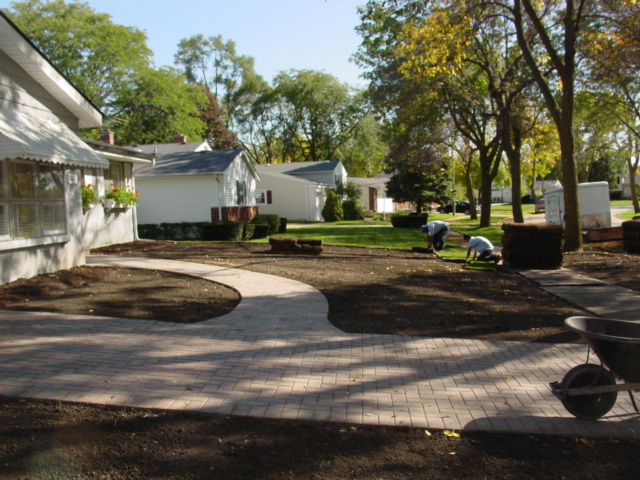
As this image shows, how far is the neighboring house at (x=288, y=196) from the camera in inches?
1640

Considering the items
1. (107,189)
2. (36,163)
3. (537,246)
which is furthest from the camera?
(107,189)

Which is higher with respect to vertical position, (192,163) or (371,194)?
(192,163)

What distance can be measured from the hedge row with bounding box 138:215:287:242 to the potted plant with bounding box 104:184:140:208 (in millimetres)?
4927

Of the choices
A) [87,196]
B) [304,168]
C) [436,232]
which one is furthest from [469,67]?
[304,168]

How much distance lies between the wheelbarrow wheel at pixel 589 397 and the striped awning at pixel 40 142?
792 centimetres

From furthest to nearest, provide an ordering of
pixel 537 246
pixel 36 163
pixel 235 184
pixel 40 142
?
pixel 235 184
pixel 537 246
pixel 36 163
pixel 40 142

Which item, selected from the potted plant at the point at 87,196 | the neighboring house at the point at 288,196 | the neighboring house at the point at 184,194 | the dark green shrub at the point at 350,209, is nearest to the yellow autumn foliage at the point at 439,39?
the neighboring house at the point at 184,194

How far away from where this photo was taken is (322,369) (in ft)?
17.3

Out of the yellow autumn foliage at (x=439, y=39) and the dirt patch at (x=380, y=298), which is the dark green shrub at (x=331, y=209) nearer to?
the yellow autumn foliage at (x=439, y=39)

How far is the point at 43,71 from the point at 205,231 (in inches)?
510

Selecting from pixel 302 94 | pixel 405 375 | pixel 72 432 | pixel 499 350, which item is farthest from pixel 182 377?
pixel 302 94

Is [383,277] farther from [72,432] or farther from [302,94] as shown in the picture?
[302,94]

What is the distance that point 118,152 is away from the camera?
16547mm

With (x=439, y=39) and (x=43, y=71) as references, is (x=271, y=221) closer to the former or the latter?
(x=439, y=39)
